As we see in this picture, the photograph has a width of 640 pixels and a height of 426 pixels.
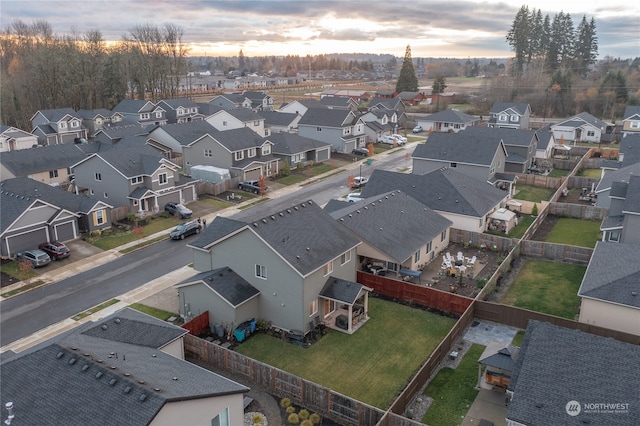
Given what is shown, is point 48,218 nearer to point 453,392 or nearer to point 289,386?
point 289,386

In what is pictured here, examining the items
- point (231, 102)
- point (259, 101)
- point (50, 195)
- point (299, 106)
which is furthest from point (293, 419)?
point (259, 101)

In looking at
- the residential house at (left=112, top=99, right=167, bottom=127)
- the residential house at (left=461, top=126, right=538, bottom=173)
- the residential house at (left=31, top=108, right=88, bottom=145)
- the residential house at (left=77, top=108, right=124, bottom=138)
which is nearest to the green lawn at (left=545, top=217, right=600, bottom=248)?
the residential house at (left=461, top=126, right=538, bottom=173)

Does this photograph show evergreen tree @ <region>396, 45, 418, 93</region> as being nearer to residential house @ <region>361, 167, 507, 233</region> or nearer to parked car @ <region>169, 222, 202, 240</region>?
residential house @ <region>361, 167, 507, 233</region>

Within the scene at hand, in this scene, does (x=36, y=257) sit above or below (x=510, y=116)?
below

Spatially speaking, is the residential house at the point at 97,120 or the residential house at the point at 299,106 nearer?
the residential house at the point at 97,120

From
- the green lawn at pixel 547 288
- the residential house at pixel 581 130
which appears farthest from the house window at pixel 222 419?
the residential house at pixel 581 130

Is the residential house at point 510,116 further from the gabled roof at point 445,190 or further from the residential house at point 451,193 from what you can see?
the gabled roof at point 445,190

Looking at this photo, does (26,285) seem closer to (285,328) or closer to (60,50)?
(285,328)
